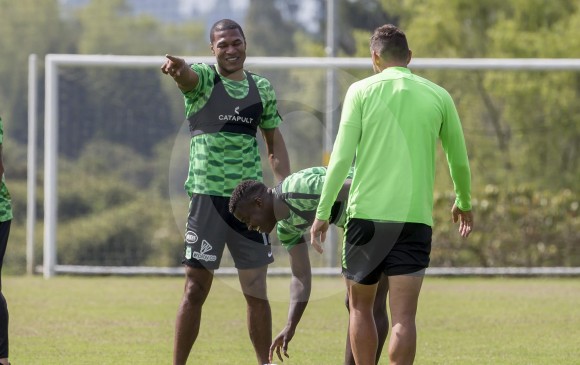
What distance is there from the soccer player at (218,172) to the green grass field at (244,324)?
1.53 metres

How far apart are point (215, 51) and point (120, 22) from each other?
3887 cm

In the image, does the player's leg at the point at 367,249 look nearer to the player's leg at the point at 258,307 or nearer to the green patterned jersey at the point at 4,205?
the player's leg at the point at 258,307

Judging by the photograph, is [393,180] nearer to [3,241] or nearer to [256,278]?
[256,278]

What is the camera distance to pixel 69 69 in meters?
18.9

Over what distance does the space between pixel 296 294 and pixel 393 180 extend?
1.20m

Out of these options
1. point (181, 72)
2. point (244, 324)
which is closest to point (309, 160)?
point (244, 324)

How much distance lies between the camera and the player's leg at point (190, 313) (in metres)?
7.94

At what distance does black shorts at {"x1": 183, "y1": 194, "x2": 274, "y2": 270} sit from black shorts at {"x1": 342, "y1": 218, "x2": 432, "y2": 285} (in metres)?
1.18

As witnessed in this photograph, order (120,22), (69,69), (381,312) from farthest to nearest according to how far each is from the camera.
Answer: (120,22) < (69,69) < (381,312)

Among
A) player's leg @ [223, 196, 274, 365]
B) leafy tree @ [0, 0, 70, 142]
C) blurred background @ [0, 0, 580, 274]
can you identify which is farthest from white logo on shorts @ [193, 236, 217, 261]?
leafy tree @ [0, 0, 70, 142]

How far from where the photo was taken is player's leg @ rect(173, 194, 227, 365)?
794cm

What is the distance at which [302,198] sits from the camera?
7.36 metres

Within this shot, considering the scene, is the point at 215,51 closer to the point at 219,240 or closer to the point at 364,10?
the point at 219,240

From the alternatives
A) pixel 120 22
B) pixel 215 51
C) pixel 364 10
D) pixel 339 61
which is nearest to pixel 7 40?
pixel 120 22
